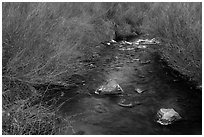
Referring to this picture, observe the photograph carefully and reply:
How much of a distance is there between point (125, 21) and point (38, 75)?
969 centimetres

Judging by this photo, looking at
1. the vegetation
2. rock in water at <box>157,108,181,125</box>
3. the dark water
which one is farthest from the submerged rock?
the vegetation

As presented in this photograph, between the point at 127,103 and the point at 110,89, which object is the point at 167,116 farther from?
the point at 110,89

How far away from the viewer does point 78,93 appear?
6.34 m

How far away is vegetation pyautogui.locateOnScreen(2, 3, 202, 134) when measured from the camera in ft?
14.3

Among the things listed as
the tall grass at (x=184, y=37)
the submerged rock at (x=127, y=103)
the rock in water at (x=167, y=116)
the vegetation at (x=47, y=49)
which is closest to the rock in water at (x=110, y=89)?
the submerged rock at (x=127, y=103)

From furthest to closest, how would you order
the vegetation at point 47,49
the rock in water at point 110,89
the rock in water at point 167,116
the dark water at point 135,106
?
the rock in water at point 110,89
the rock in water at point 167,116
the dark water at point 135,106
the vegetation at point 47,49

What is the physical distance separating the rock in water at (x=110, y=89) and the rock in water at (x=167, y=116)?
1.31m

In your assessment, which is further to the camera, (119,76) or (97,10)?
(97,10)

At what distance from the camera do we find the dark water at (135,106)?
4965mm

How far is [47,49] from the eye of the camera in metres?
6.21

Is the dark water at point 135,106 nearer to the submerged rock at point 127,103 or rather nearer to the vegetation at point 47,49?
the submerged rock at point 127,103

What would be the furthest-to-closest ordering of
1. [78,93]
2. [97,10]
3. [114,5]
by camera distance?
[114,5]
[97,10]
[78,93]

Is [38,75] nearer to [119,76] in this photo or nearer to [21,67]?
[21,67]

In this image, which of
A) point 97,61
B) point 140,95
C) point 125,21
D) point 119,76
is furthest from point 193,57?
point 125,21
